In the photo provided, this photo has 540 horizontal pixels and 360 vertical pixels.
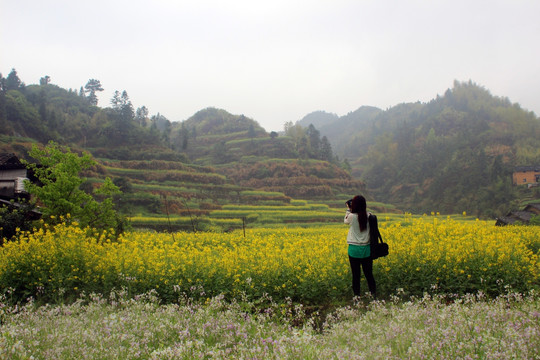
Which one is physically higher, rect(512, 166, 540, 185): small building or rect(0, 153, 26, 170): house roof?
rect(0, 153, 26, 170): house roof

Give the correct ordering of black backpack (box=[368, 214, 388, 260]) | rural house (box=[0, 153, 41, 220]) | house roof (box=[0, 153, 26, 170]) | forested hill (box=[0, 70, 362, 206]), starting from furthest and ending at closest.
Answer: forested hill (box=[0, 70, 362, 206]) < house roof (box=[0, 153, 26, 170]) < rural house (box=[0, 153, 41, 220]) < black backpack (box=[368, 214, 388, 260])

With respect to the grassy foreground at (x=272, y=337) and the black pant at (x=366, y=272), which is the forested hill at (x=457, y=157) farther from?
the grassy foreground at (x=272, y=337)

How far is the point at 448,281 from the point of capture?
6.32 metres

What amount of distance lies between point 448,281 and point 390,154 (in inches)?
4451

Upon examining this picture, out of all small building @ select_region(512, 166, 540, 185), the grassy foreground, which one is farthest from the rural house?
small building @ select_region(512, 166, 540, 185)

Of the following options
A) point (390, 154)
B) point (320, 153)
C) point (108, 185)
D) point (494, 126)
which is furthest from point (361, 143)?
point (108, 185)

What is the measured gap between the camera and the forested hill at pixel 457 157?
206 ft

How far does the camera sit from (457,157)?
8469cm

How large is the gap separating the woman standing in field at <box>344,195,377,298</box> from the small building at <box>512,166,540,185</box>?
65.7 m

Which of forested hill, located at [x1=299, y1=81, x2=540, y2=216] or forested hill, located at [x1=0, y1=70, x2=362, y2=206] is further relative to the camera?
forested hill, located at [x1=299, y1=81, x2=540, y2=216]

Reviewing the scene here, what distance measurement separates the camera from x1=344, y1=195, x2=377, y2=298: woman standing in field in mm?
6016

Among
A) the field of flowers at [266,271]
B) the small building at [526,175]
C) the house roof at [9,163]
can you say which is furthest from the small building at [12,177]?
the small building at [526,175]

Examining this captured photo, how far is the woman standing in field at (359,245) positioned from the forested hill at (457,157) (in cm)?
5476

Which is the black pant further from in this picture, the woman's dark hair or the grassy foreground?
the grassy foreground
